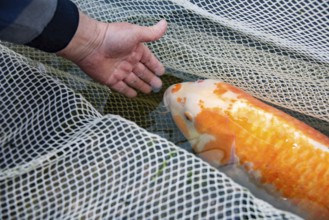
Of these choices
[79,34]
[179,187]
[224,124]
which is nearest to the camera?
[179,187]

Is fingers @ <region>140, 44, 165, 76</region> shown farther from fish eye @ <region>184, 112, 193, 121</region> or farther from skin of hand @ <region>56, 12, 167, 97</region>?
fish eye @ <region>184, 112, 193, 121</region>

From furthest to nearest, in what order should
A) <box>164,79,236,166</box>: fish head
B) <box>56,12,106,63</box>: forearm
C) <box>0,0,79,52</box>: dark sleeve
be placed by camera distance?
1. <box>164,79,236,166</box>: fish head
2. <box>56,12,106,63</box>: forearm
3. <box>0,0,79,52</box>: dark sleeve

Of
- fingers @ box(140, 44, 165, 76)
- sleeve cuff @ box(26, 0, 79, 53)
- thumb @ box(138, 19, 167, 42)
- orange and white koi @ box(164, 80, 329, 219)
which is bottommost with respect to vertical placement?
orange and white koi @ box(164, 80, 329, 219)

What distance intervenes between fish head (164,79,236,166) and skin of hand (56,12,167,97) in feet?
0.50

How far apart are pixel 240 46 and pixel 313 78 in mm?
354

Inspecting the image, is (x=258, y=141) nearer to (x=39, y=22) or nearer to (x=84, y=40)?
(x=84, y=40)

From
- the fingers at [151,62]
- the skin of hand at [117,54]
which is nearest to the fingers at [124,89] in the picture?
the skin of hand at [117,54]

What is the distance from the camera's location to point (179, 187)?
1272 mm

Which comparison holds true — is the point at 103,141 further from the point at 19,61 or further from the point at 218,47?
the point at 218,47

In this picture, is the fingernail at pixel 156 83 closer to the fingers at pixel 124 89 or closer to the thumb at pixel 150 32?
A: the fingers at pixel 124 89

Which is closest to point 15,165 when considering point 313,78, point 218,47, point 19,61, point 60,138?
point 60,138

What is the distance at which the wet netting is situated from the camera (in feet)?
4.17

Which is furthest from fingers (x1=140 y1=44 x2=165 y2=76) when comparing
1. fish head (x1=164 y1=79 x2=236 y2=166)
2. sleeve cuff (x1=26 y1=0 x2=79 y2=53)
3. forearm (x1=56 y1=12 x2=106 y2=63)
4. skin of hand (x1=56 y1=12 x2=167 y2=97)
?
sleeve cuff (x1=26 y1=0 x2=79 y2=53)

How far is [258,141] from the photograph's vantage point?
5.62 feet
